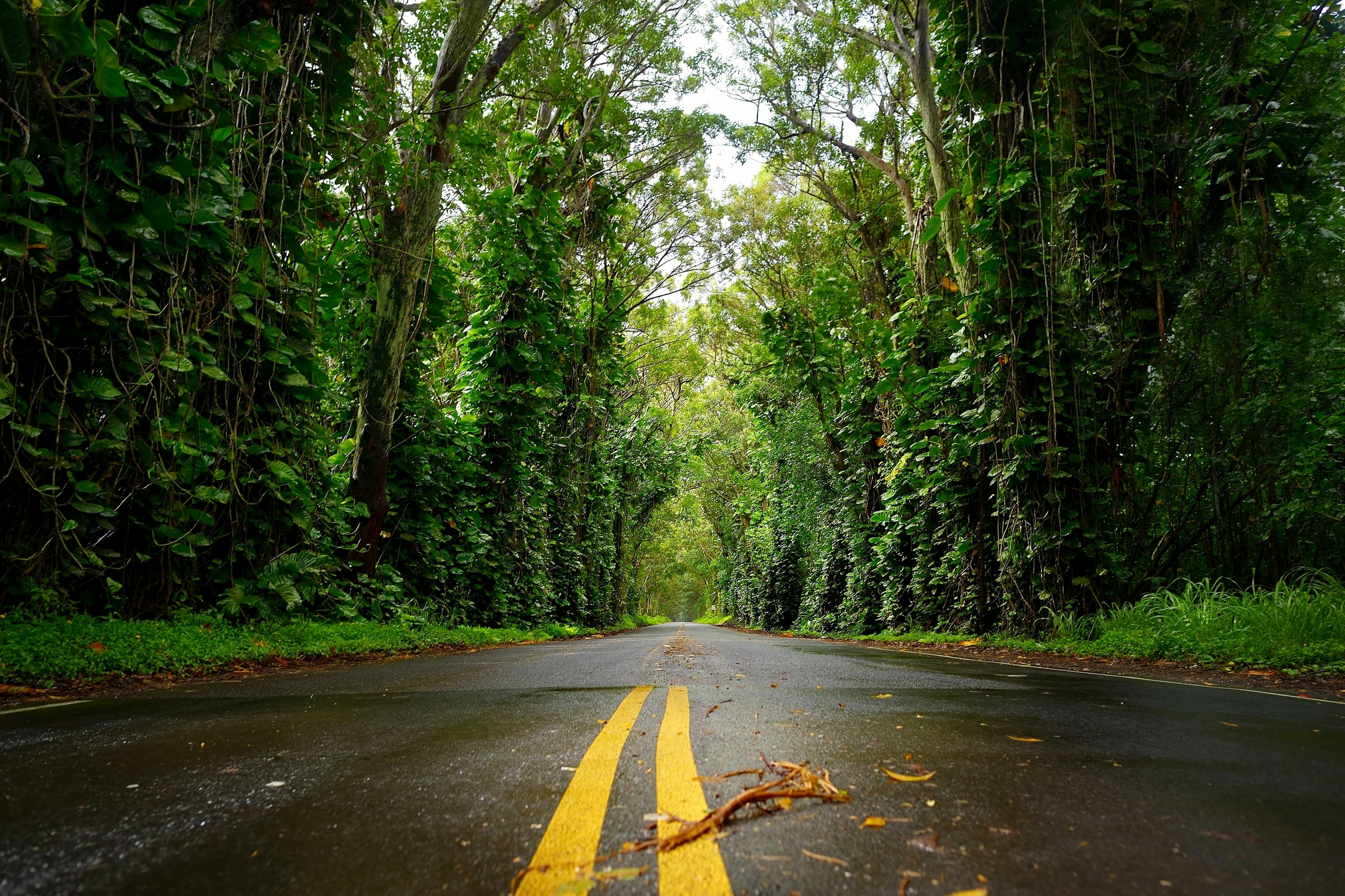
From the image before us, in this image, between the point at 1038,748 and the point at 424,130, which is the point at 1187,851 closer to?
the point at 1038,748

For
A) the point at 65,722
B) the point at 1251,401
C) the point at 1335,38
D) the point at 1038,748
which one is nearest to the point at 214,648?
the point at 65,722

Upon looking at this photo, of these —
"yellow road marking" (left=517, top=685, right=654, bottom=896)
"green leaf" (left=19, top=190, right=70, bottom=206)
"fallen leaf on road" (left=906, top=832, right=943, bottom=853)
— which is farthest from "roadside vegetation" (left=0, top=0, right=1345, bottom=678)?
"fallen leaf on road" (left=906, top=832, right=943, bottom=853)

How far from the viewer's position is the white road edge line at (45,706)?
3174 mm

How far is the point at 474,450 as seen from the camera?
1174 cm

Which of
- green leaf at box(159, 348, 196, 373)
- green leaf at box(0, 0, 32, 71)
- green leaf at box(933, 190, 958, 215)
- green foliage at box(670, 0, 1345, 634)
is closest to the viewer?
green leaf at box(0, 0, 32, 71)

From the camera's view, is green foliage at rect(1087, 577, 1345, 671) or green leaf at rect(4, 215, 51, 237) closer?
green leaf at rect(4, 215, 51, 237)

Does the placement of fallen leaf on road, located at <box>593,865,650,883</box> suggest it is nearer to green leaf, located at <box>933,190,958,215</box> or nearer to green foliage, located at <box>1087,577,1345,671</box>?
green foliage, located at <box>1087,577,1345,671</box>

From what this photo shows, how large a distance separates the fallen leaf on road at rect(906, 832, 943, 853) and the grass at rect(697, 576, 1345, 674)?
16.7 feet

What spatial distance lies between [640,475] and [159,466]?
17.6 meters

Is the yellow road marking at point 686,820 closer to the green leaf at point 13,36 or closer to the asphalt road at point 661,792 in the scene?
the asphalt road at point 661,792

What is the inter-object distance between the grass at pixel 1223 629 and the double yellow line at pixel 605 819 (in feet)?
16.9

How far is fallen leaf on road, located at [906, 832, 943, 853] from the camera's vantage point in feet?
4.99

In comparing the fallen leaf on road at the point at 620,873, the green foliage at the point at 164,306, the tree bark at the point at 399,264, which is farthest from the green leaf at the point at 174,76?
the fallen leaf on road at the point at 620,873

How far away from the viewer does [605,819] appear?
1719 mm
